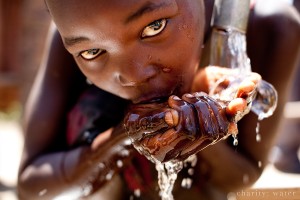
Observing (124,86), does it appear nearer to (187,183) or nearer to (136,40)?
(136,40)

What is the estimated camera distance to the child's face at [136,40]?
0.71 m

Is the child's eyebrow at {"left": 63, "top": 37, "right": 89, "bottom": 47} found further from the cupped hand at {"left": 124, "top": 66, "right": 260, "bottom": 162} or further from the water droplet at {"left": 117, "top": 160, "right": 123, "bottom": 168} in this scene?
the water droplet at {"left": 117, "top": 160, "right": 123, "bottom": 168}

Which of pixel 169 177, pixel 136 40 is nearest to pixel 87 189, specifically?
pixel 169 177

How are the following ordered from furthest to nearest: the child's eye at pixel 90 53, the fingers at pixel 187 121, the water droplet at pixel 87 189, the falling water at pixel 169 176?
1. the water droplet at pixel 87 189
2. the falling water at pixel 169 176
3. the child's eye at pixel 90 53
4. the fingers at pixel 187 121

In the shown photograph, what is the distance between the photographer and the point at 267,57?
1044 mm

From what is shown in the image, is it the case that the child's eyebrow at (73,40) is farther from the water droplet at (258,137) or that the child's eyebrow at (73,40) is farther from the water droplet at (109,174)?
the water droplet at (258,137)

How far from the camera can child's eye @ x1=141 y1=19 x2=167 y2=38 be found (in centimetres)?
73

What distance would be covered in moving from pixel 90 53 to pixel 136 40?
9cm

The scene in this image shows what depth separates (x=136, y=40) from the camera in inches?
28.7

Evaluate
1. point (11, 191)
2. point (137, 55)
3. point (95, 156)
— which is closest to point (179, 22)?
point (137, 55)

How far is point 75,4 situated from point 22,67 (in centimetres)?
296

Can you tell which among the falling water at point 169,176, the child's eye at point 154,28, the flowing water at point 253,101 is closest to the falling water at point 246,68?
the flowing water at point 253,101

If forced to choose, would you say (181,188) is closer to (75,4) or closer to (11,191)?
(75,4)

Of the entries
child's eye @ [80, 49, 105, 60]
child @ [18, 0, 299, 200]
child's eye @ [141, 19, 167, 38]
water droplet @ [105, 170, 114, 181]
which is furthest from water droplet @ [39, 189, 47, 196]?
child's eye @ [141, 19, 167, 38]
